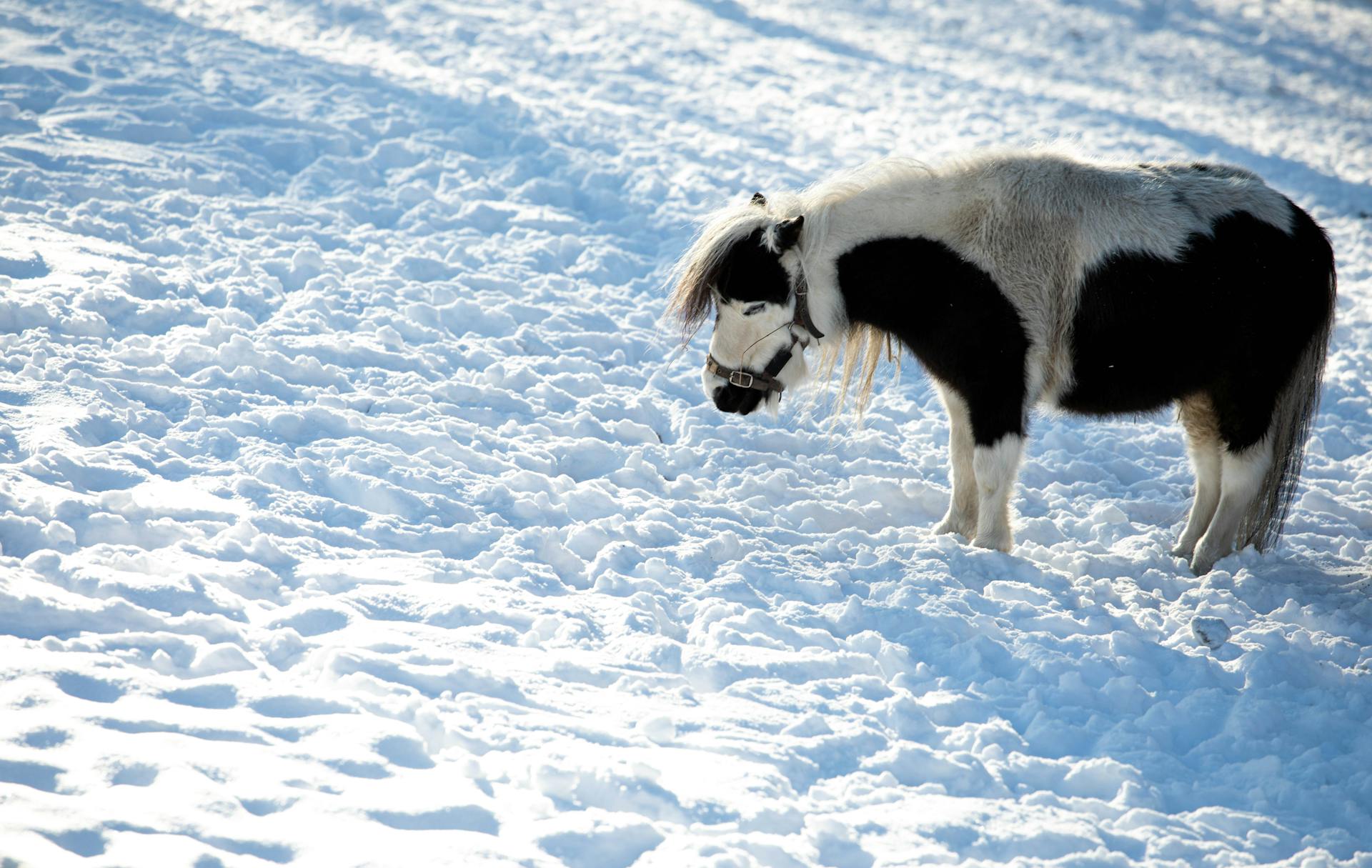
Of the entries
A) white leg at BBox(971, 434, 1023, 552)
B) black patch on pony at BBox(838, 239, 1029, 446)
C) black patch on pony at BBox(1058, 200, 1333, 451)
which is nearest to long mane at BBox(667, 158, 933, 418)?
black patch on pony at BBox(838, 239, 1029, 446)

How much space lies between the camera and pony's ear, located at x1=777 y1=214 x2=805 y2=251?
12.9 ft

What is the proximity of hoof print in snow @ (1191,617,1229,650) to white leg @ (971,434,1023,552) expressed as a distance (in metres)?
0.75

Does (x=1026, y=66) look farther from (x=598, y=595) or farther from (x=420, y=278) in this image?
(x=598, y=595)

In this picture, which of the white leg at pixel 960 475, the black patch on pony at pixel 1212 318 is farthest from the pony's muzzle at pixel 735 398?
the black patch on pony at pixel 1212 318

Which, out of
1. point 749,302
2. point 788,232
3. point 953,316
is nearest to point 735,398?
point 749,302

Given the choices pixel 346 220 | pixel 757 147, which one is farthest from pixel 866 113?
pixel 346 220

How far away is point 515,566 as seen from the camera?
3.76m

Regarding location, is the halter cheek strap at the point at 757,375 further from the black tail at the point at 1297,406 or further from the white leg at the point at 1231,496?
the black tail at the point at 1297,406

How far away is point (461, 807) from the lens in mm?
2631

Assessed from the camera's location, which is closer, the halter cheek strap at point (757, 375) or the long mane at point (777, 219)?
the long mane at point (777, 219)

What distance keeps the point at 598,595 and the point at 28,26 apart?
7522 mm

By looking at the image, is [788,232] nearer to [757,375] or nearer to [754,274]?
[754,274]

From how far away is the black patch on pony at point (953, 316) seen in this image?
390 cm

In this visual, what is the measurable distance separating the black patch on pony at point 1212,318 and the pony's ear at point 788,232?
1.09m
